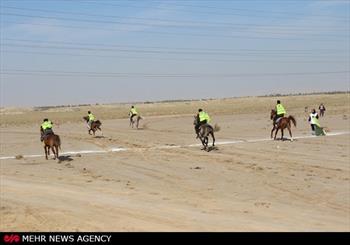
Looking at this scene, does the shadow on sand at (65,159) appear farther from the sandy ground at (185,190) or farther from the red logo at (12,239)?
the red logo at (12,239)

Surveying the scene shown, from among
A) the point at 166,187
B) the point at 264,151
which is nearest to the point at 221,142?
the point at 264,151

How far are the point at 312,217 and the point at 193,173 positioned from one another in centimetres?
851

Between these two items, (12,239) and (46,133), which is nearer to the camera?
(12,239)

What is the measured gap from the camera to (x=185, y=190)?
1741 centimetres

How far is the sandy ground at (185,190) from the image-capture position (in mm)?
12594

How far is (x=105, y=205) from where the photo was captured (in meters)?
14.8

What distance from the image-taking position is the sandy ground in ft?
41.3

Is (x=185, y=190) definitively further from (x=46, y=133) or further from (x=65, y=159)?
(x=46, y=133)

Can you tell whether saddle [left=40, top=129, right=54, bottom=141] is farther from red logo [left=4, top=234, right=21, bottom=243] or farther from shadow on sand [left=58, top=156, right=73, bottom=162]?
red logo [left=4, top=234, right=21, bottom=243]

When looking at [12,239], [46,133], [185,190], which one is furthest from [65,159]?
[12,239]

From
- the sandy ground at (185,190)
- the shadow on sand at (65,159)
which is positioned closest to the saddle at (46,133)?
the sandy ground at (185,190)

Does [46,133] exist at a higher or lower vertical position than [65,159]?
higher

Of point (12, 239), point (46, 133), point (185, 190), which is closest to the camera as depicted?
point (12, 239)

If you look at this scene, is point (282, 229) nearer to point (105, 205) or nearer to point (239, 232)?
point (239, 232)
